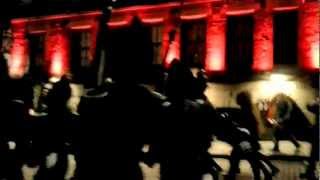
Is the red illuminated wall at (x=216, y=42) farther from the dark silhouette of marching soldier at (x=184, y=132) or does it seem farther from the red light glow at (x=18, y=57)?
the dark silhouette of marching soldier at (x=184, y=132)

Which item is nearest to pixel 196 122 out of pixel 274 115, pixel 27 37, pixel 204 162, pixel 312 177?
pixel 204 162

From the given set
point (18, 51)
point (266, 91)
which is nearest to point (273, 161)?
point (266, 91)

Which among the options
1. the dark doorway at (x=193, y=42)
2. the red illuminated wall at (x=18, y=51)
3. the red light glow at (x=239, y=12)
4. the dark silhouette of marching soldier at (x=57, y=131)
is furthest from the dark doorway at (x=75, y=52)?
the dark silhouette of marching soldier at (x=57, y=131)

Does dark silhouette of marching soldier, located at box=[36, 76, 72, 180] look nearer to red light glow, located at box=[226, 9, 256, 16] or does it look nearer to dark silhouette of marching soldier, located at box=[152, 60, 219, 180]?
dark silhouette of marching soldier, located at box=[152, 60, 219, 180]

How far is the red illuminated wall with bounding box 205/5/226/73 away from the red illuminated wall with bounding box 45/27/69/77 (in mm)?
7592

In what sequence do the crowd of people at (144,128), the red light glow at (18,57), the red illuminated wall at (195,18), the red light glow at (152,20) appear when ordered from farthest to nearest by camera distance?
the red light glow at (18,57), the red light glow at (152,20), the red illuminated wall at (195,18), the crowd of people at (144,128)

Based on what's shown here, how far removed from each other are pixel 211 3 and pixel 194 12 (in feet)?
2.73

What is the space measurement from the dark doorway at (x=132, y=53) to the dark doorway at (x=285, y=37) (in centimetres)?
1465

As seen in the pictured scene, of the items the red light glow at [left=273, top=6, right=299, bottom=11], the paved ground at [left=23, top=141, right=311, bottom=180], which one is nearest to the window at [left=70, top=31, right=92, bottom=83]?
the red light glow at [left=273, top=6, right=299, bottom=11]

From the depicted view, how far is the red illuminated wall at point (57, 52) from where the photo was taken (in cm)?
2559

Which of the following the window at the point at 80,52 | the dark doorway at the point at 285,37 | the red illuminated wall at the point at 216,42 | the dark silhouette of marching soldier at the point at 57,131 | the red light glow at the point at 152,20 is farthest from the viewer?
the window at the point at 80,52

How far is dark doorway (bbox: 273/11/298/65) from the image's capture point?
2011 centimetres

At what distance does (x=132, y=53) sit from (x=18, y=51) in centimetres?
2221

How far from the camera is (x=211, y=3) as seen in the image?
21750 millimetres
